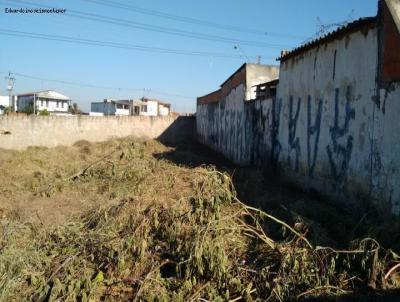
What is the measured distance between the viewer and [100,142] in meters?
22.5

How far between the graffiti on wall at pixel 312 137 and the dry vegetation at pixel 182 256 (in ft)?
10.2

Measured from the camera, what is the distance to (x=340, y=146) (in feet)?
27.1

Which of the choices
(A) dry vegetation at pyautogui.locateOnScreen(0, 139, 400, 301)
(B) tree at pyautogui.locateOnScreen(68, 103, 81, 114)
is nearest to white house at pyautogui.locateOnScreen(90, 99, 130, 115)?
(B) tree at pyautogui.locateOnScreen(68, 103, 81, 114)

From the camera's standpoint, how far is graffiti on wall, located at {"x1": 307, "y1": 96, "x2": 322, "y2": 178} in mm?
9234

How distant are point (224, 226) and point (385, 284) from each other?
1.92 meters

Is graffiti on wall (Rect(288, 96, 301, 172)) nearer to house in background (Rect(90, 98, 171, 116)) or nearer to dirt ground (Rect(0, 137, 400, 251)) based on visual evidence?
dirt ground (Rect(0, 137, 400, 251))

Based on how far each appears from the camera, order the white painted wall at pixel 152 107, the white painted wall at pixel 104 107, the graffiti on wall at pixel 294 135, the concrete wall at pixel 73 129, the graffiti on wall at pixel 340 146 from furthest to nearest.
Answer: the white painted wall at pixel 104 107 < the white painted wall at pixel 152 107 < the concrete wall at pixel 73 129 < the graffiti on wall at pixel 294 135 < the graffiti on wall at pixel 340 146

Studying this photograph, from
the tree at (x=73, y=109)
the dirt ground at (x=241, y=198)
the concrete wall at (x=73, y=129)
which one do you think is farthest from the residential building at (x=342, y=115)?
the tree at (x=73, y=109)

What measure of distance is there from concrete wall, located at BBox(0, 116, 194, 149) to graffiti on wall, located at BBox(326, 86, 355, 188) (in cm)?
1547

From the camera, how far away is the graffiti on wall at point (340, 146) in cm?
798

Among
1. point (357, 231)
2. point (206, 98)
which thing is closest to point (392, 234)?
point (357, 231)

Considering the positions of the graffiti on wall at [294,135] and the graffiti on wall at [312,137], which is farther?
the graffiti on wall at [294,135]

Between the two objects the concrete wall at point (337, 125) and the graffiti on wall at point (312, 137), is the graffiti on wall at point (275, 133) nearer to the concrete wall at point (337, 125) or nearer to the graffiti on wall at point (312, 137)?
the concrete wall at point (337, 125)

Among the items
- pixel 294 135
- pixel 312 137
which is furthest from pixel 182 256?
pixel 294 135
